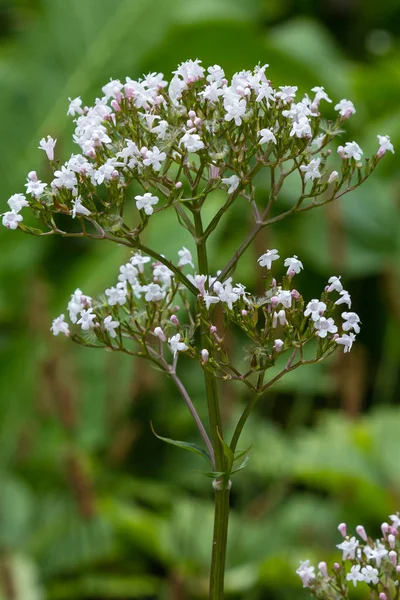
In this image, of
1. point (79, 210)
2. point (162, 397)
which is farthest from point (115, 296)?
point (162, 397)

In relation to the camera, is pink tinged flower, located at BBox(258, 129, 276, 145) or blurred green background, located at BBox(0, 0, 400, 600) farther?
blurred green background, located at BBox(0, 0, 400, 600)

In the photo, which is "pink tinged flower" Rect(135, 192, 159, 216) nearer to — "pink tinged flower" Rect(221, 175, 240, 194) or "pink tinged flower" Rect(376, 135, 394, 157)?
"pink tinged flower" Rect(221, 175, 240, 194)

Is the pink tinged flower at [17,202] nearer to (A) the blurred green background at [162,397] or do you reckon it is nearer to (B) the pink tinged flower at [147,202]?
(B) the pink tinged flower at [147,202]

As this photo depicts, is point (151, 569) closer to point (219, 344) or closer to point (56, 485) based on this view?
point (56, 485)

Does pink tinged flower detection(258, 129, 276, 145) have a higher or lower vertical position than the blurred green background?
lower

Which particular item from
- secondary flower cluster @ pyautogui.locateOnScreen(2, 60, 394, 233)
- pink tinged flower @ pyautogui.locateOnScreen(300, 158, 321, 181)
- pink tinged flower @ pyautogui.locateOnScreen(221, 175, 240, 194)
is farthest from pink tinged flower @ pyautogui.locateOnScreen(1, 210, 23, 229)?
pink tinged flower @ pyautogui.locateOnScreen(300, 158, 321, 181)

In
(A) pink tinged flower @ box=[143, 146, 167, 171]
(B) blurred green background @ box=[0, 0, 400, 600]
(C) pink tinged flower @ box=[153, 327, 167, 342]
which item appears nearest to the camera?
(A) pink tinged flower @ box=[143, 146, 167, 171]
